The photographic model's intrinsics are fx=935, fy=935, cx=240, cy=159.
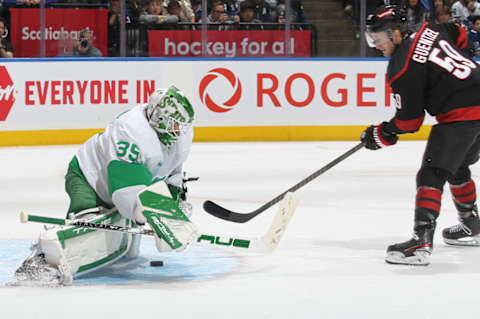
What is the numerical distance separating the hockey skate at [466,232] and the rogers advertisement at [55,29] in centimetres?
557

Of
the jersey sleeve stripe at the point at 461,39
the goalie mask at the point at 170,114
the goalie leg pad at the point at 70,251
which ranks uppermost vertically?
the jersey sleeve stripe at the point at 461,39

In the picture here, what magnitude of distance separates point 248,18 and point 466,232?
568 centimetres

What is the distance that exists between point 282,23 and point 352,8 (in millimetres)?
787

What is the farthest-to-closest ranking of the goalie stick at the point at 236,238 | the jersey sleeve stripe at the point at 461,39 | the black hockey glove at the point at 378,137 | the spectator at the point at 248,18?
the spectator at the point at 248,18 < the jersey sleeve stripe at the point at 461,39 < the black hockey glove at the point at 378,137 < the goalie stick at the point at 236,238

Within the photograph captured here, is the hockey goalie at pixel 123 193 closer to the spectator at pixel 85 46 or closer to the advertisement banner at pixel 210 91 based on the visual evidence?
the advertisement banner at pixel 210 91

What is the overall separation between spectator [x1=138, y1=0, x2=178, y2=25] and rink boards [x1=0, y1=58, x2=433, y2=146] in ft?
1.41

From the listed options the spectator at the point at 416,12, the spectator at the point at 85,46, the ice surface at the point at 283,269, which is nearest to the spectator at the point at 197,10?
the spectator at the point at 85,46

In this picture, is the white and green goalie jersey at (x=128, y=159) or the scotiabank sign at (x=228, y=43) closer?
the white and green goalie jersey at (x=128, y=159)

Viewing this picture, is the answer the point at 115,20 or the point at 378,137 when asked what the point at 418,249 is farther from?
the point at 115,20

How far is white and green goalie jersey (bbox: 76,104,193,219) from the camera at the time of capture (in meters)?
3.78

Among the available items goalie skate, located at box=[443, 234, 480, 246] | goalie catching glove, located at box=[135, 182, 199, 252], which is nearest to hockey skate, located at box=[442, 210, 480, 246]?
goalie skate, located at box=[443, 234, 480, 246]

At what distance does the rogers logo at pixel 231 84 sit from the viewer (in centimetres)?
988

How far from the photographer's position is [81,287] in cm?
376

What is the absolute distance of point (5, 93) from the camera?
30.0ft
